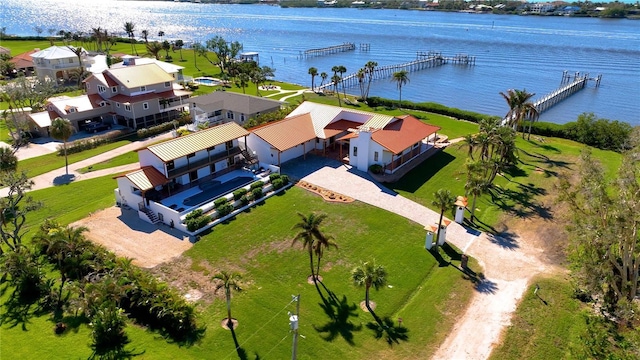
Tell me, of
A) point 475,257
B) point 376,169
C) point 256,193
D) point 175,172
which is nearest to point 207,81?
point 175,172

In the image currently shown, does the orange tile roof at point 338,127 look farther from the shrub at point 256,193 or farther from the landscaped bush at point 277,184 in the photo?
the shrub at point 256,193

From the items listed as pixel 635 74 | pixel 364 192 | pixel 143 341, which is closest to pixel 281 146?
pixel 364 192

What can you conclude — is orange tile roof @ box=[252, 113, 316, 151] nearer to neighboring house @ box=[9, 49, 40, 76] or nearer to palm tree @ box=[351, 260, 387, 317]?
palm tree @ box=[351, 260, 387, 317]

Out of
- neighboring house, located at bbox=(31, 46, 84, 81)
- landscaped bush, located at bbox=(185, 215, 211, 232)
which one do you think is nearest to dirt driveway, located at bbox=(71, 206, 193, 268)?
landscaped bush, located at bbox=(185, 215, 211, 232)

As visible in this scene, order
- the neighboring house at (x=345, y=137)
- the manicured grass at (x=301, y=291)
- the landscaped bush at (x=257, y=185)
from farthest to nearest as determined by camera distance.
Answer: the neighboring house at (x=345, y=137) < the landscaped bush at (x=257, y=185) < the manicured grass at (x=301, y=291)

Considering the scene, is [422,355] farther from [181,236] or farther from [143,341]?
[181,236]

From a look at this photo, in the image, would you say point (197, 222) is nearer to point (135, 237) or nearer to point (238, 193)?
point (135, 237)

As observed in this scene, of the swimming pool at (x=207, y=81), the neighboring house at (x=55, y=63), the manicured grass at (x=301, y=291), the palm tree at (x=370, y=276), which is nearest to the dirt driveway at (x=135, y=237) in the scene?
the manicured grass at (x=301, y=291)

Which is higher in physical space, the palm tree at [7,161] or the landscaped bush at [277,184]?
the palm tree at [7,161]
